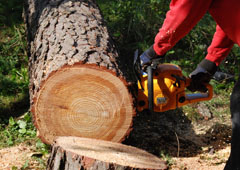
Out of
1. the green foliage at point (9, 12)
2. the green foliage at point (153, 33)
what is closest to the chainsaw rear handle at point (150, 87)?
the green foliage at point (153, 33)

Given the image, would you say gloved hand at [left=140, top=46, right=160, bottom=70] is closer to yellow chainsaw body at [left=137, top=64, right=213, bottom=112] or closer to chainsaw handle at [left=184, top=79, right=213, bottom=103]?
yellow chainsaw body at [left=137, top=64, right=213, bottom=112]

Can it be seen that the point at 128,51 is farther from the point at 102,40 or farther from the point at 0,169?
the point at 0,169

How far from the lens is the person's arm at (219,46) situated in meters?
3.03

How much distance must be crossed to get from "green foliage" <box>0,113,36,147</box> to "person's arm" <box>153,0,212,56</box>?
5.42 ft

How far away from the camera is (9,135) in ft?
11.0

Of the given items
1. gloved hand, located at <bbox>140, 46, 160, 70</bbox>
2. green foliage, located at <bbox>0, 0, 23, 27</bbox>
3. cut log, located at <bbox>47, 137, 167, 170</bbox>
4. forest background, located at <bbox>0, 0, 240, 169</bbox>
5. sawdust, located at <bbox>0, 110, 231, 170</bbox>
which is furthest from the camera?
green foliage, located at <bbox>0, 0, 23, 27</bbox>

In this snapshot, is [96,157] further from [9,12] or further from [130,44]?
[9,12]

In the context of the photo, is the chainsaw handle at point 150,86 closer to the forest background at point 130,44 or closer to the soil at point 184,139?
the soil at point 184,139

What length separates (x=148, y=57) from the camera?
2.92m

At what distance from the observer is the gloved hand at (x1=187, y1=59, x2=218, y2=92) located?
3.20 metres

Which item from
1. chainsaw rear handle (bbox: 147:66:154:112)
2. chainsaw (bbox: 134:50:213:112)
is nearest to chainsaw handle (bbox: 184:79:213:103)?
chainsaw (bbox: 134:50:213:112)

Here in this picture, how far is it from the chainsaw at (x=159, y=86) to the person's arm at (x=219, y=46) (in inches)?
12.3

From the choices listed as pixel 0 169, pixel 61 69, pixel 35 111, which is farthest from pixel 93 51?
pixel 0 169

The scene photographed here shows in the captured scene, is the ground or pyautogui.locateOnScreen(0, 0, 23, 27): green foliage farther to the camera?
pyautogui.locateOnScreen(0, 0, 23, 27): green foliage
